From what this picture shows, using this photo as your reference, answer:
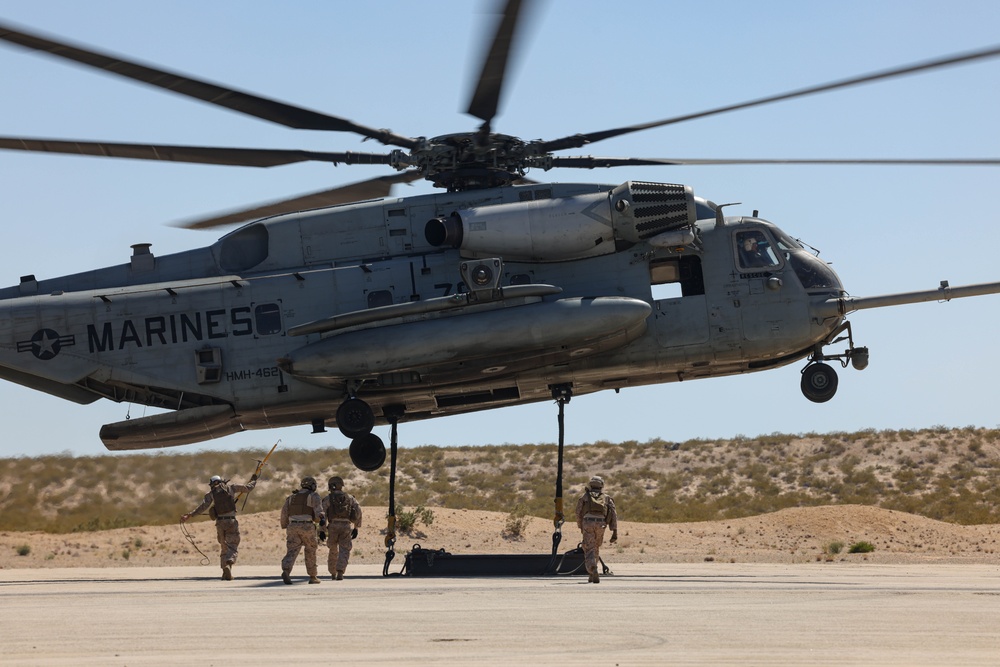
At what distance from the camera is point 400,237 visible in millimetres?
18125

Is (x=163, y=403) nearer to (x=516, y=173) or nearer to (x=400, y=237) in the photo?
(x=400, y=237)

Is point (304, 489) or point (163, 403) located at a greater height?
point (163, 403)

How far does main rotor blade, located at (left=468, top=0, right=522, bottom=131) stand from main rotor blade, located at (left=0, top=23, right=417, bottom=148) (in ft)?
6.21

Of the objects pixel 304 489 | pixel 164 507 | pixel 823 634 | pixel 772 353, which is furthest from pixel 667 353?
pixel 164 507

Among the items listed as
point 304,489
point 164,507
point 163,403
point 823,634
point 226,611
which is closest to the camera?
point 823,634

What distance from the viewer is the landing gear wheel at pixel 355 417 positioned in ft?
57.8

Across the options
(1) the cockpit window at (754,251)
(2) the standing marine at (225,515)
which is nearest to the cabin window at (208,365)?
(2) the standing marine at (225,515)

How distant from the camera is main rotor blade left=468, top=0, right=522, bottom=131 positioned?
39.8ft

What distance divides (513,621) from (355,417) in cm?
644

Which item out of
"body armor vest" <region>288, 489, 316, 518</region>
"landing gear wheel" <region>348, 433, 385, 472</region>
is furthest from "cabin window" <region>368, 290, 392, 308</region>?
"body armor vest" <region>288, 489, 316, 518</region>

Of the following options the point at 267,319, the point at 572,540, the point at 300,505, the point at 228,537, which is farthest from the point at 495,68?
the point at 572,540

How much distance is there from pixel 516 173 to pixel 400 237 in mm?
1884

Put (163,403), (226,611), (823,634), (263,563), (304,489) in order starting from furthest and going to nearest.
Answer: (263,563)
(163,403)
(304,489)
(226,611)
(823,634)

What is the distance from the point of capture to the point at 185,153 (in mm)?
16234
